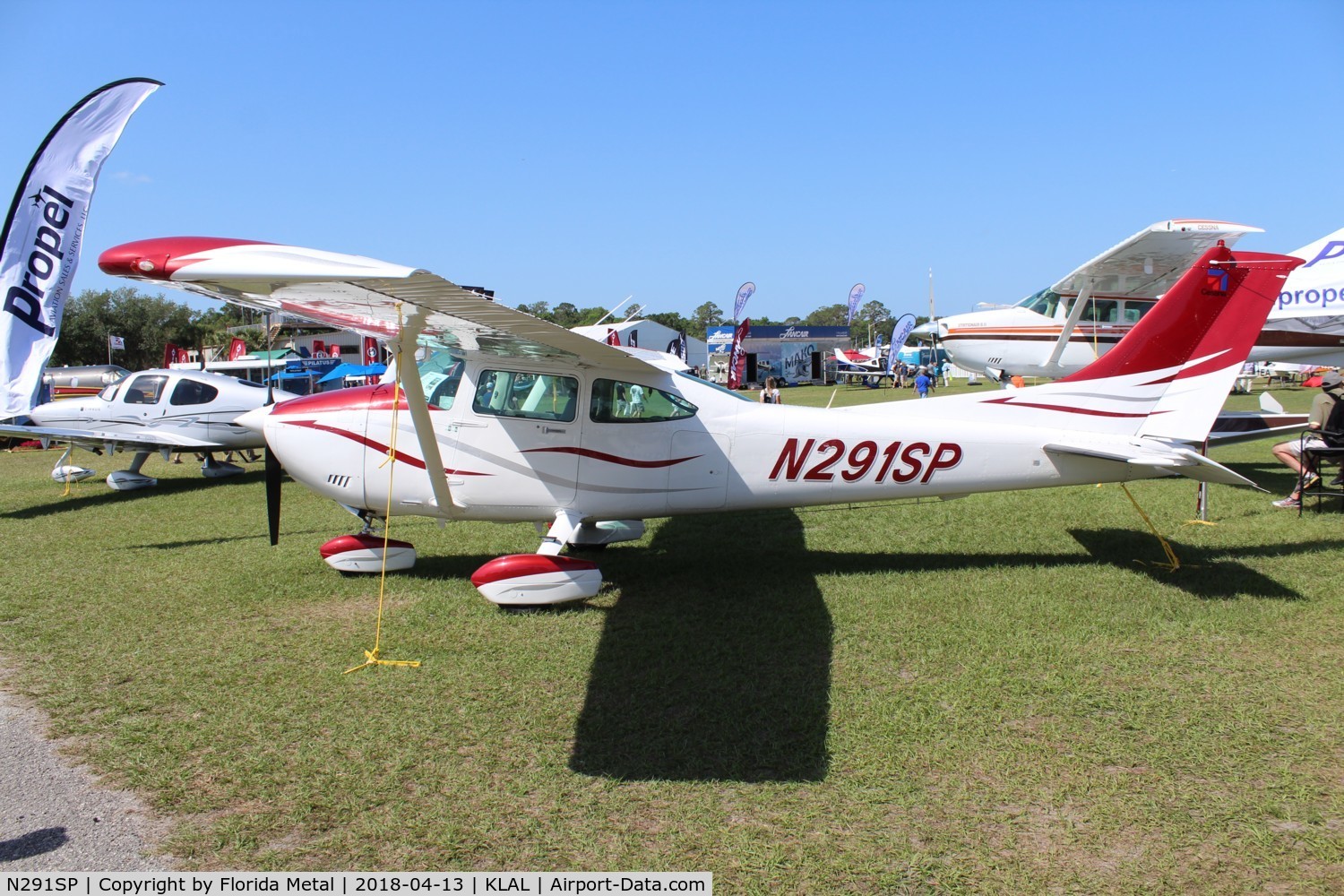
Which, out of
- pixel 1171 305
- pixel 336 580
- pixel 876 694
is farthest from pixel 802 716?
pixel 1171 305

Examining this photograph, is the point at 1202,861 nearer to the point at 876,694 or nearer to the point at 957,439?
the point at 876,694

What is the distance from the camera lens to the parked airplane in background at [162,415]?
13562 mm

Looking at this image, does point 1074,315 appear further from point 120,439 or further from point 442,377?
point 120,439

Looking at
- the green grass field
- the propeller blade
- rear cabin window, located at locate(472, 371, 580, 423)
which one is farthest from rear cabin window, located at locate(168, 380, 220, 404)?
rear cabin window, located at locate(472, 371, 580, 423)

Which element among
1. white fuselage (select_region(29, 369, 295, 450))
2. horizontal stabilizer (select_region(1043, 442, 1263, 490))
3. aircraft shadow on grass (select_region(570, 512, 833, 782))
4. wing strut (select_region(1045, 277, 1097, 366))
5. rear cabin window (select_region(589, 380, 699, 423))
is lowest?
aircraft shadow on grass (select_region(570, 512, 833, 782))

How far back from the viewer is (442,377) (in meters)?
6.90

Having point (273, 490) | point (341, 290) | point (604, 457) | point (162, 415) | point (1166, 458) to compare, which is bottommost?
point (162, 415)

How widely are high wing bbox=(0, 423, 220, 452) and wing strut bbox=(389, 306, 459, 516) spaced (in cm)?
905

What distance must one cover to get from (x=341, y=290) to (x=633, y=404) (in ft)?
8.99

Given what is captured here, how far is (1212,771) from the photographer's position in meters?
3.78

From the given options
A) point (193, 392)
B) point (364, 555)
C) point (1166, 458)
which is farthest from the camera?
point (193, 392)

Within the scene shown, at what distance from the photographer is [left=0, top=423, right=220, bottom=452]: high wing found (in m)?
12.3

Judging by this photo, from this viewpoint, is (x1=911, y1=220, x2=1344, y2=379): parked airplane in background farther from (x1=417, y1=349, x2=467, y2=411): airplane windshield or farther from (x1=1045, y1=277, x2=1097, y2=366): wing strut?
(x1=417, y1=349, x2=467, y2=411): airplane windshield

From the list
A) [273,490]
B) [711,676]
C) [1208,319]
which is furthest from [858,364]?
[711,676]
